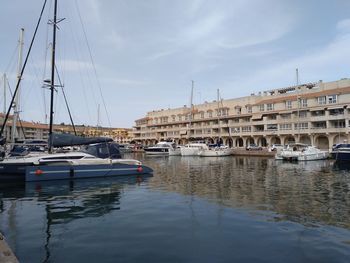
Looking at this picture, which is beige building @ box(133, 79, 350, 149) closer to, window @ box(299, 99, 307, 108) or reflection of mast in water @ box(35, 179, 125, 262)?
window @ box(299, 99, 307, 108)

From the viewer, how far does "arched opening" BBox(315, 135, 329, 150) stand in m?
75.4

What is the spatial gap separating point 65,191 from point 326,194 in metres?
18.0

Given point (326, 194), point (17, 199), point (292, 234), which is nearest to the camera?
point (292, 234)

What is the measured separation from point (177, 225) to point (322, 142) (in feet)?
242

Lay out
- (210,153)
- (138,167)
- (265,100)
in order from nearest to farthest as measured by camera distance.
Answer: (138,167), (210,153), (265,100)

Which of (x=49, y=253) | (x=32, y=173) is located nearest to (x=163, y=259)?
(x=49, y=253)

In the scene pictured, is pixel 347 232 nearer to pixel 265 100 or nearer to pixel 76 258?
pixel 76 258

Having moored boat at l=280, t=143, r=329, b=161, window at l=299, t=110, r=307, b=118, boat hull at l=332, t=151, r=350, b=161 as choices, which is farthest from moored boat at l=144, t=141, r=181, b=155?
boat hull at l=332, t=151, r=350, b=161

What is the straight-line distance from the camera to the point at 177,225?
12.6 metres

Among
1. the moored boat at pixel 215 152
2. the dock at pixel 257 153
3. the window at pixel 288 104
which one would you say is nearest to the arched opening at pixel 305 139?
the window at pixel 288 104

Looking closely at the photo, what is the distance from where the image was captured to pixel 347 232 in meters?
11.4

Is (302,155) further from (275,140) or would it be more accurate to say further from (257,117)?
(257,117)

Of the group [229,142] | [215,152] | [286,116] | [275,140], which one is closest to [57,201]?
[215,152]

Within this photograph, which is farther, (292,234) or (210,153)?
(210,153)
